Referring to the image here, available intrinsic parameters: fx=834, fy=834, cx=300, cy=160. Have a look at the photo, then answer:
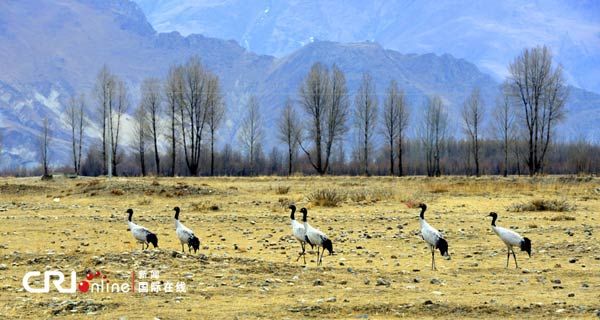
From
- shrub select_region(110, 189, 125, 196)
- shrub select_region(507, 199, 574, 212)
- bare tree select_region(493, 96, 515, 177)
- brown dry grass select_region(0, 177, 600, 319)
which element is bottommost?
brown dry grass select_region(0, 177, 600, 319)

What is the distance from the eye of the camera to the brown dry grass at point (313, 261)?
38.9 feet

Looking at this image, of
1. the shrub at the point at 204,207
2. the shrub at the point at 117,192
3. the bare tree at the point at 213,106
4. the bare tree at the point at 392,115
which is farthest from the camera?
the bare tree at the point at 392,115

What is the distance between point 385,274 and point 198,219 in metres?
13.1

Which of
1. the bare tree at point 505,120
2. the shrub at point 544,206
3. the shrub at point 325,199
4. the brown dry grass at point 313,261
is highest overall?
the bare tree at point 505,120

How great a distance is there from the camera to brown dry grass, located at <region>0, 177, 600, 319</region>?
38.9ft

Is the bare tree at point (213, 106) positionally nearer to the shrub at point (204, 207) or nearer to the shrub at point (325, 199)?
the shrub at point (325, 199)

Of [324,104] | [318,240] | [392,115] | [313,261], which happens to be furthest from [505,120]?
[318,240]

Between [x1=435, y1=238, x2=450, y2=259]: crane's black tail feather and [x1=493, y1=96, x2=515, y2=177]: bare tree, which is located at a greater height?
[x1=493, y1=96, x2=515, y2=177]: bare tree

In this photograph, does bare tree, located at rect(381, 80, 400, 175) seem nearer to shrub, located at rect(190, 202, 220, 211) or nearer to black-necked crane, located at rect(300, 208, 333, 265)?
shrub, located at rect(190, 202, 220, 211)

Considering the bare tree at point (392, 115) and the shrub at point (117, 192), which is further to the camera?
the bare tree at point (392, 115)

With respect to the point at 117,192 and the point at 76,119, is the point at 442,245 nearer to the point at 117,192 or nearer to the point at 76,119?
the point at 117,192

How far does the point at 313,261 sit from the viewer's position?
17281 millimetres

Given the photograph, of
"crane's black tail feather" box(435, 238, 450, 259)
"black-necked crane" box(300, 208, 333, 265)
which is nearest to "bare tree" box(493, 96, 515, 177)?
"crane's black tail feather" box(435, 238, 450, 259)

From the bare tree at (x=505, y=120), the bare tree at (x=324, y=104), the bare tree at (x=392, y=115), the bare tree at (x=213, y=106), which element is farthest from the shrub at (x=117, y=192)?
the bare tree at (x=392, y=115)
